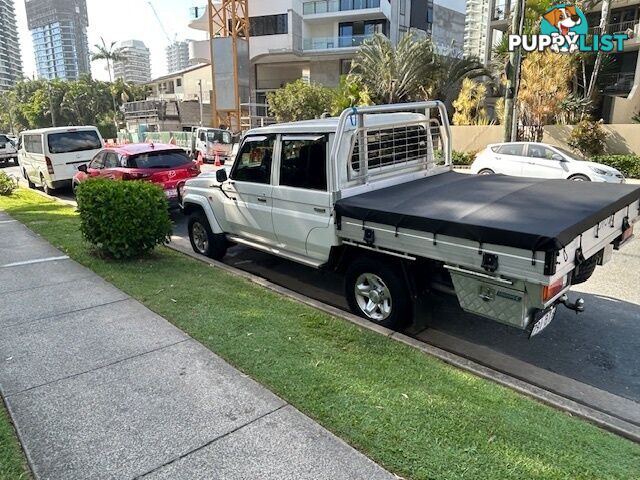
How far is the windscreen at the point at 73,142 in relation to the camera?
13.8 meters

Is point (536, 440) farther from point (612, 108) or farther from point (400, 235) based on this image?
point (612, 108)

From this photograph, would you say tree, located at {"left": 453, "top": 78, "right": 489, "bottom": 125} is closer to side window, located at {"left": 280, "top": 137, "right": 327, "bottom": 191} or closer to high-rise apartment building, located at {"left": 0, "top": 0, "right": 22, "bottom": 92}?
side window, located at {"left": 280, "top": 137, "right": 327, "bottom": 191}

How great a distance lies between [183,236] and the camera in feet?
30.7

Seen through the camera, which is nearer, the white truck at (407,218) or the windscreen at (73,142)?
the white truck at (407,218)

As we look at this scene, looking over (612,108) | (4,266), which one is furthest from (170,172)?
(612,108)

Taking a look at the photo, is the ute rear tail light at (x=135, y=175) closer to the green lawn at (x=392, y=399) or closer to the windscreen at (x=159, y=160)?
the windscreen at (x=159, y=160)

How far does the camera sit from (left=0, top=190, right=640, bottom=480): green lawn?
9.26 feet

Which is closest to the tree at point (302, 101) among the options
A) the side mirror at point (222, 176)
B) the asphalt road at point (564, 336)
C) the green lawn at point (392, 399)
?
the side mirror at point (222, 176)

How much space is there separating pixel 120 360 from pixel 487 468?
2932mm

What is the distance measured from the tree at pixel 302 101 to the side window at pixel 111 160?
25522mm

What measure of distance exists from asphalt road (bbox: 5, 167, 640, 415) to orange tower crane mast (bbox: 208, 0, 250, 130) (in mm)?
39742

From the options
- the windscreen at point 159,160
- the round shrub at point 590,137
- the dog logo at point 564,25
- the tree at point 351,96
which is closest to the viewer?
the windscreen at point 159,160

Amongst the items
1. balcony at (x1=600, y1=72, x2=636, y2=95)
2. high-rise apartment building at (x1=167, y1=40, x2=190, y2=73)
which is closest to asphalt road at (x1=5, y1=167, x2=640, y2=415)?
balcony at (x1=600, y1=72, x2=636, y2=95)

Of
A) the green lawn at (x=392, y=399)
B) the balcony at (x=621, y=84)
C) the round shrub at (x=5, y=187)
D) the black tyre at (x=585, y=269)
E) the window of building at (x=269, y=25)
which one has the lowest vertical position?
the green lawn at (x=392, y=399)
